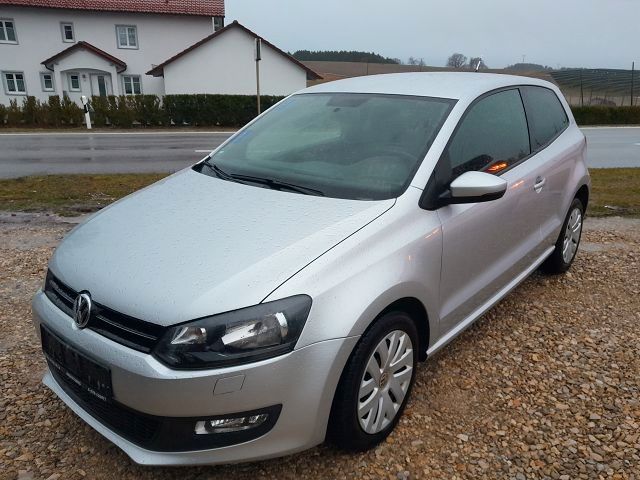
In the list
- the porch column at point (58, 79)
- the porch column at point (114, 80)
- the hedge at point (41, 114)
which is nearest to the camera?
the hedge at point (41, 114)

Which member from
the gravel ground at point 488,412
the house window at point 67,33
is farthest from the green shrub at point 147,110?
the gravel ground at point 488,412

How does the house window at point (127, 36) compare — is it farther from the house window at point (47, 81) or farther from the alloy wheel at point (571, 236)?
the alloy wheel at point (571, 236)

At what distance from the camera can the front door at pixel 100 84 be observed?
105 feet

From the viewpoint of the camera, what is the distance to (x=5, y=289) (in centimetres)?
439

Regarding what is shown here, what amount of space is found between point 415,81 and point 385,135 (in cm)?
73

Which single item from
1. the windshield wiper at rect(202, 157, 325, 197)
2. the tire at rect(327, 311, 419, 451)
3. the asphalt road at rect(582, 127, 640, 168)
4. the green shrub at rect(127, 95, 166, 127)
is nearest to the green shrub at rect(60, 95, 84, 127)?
the green shrub at rect(127, 95, 166, 127)

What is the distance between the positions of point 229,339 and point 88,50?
33493 millimetres

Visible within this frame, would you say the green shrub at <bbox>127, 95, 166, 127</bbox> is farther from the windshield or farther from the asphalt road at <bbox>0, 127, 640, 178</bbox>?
the windshield

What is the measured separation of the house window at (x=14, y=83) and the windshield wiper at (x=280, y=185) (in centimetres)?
3477

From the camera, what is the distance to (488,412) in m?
2.91

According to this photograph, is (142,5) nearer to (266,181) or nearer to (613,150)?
(613,150)

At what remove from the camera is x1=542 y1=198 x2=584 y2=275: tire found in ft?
14.7

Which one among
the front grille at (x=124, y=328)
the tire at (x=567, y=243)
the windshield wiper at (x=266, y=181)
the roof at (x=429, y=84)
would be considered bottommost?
the tire at (x=567, y=243)

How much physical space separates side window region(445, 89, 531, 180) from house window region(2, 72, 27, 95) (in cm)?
3507
